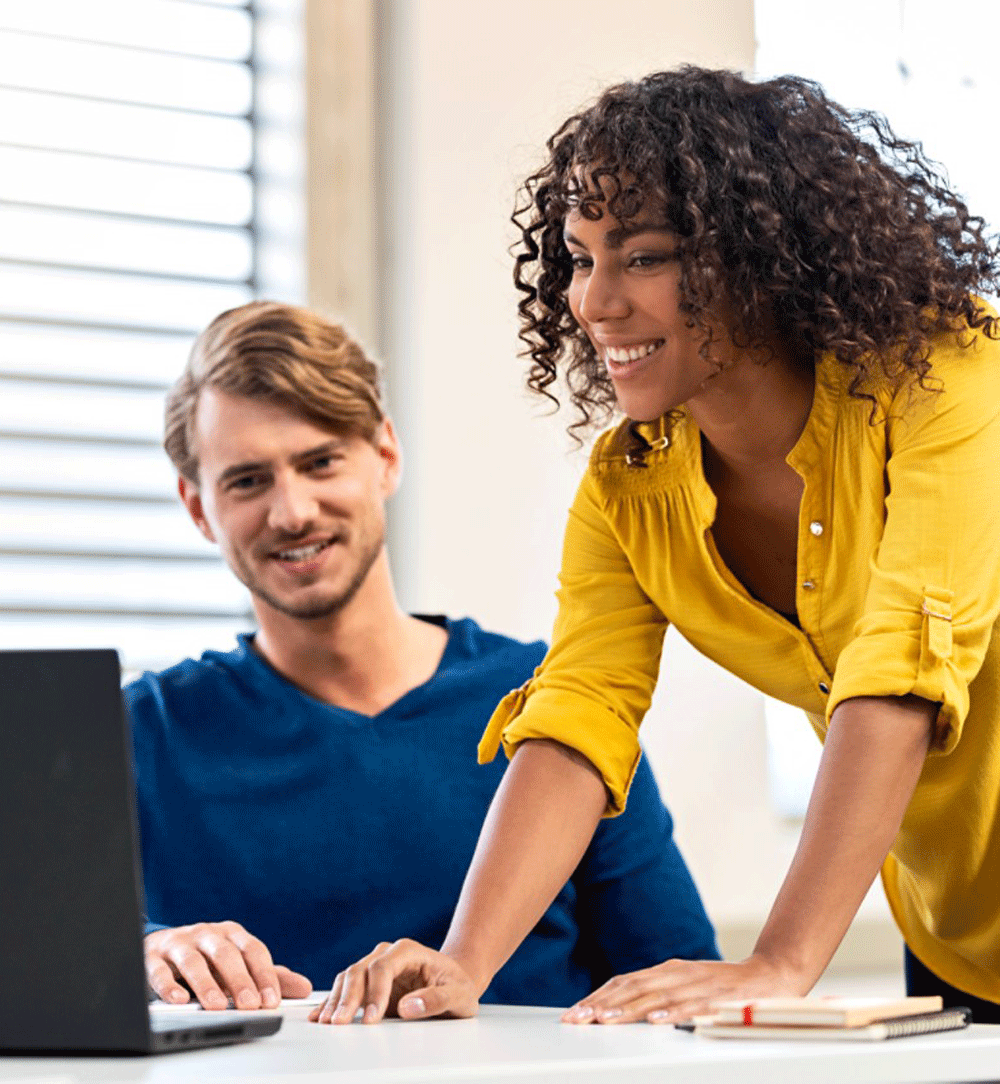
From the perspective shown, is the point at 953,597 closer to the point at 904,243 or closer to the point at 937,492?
the point at 937,492

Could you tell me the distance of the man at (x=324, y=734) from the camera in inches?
73.1

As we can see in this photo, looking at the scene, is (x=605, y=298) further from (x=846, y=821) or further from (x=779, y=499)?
(x=846, y=821)

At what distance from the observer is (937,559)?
1.26 m

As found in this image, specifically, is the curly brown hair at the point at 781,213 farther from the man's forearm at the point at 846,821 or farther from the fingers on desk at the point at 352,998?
the fingers on desk at the point at 352,998

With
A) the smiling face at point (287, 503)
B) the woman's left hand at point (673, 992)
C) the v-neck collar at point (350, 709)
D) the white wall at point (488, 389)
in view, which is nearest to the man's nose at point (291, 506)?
the smiling face at point (287, 503)

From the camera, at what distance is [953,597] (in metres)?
1.25

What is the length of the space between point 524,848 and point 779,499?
364 millimetres

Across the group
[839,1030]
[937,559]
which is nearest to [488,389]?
[937,559]

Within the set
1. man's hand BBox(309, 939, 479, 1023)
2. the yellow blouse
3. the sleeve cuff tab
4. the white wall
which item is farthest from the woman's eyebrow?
the white wall

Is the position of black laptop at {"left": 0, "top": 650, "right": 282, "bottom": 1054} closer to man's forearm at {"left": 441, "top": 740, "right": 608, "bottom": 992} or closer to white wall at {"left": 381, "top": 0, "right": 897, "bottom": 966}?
man's forearm at {"left": 441, "top": 740, "right": 608, "bottom": 992}

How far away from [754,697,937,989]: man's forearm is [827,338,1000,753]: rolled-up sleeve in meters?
0.02

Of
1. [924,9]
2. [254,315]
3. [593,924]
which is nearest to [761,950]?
[593,924]

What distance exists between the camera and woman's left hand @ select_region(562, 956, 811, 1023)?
3.48 ft

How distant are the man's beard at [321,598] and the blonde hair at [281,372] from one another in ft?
0.45
